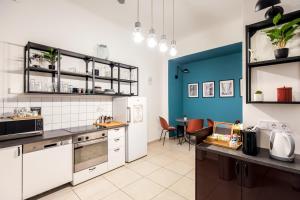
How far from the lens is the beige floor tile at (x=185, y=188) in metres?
2.20

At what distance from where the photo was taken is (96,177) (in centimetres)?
270

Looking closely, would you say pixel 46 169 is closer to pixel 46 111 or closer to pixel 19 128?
pixel 19 128

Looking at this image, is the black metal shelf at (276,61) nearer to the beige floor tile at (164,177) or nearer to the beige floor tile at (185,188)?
the beige floor tile at (185,188)

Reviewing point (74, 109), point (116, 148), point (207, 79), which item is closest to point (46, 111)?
point (74, 109)

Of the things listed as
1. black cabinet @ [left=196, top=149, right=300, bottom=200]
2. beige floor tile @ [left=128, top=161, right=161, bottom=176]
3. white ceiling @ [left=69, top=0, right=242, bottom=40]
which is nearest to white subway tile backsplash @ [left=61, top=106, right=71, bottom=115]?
beige floor tile @ [left=128, top=161, right=161, bottom=176]

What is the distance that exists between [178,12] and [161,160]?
11.5 feet

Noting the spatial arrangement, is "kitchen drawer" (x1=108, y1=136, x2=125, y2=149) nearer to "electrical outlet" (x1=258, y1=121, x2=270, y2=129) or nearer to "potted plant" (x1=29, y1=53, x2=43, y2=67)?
"potted plant" (x1=29, y1=53, x2=43, y2=67)

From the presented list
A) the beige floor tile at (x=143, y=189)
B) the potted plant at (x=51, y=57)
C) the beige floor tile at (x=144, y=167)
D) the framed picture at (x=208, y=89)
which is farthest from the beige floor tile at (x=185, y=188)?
the framed picture at (x=208, y=89)

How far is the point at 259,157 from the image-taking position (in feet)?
4.69

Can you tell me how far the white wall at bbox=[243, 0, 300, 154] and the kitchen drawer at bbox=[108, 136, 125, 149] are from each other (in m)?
2.38

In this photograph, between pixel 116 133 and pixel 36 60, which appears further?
pixel 116 133

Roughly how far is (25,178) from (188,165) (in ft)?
9.39

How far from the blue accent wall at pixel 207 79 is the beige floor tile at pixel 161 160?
1745mm

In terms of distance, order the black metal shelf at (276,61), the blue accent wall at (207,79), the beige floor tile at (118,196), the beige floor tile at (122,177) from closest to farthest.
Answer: the black metal shelf at (276,61) < the beige floor tile at (118,196) < the beige floor tile at (122,177) < the blue accent wall at (207,79)
